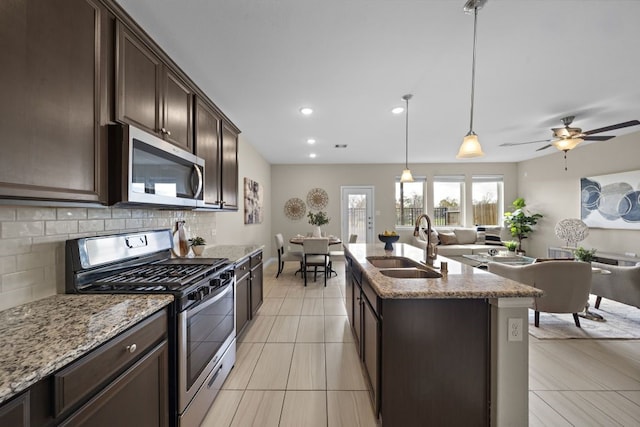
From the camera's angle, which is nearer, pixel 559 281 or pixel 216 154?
pixel 559 281

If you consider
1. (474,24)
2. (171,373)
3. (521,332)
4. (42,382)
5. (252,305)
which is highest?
(474,24)

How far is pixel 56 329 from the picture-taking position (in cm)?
93

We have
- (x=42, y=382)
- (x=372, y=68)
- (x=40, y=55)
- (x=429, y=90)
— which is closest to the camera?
(x=42, y=382)

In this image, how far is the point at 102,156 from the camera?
1359mm

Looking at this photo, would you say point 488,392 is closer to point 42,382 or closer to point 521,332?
point 521,332

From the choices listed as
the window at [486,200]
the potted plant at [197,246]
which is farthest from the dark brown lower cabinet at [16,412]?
the window at [486,200]

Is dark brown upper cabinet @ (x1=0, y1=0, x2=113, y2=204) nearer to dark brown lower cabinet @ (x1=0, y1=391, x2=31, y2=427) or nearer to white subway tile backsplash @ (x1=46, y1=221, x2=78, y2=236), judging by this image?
white subway tile backsplash @ (x1=46, y1=221, x2=78, y2=236)

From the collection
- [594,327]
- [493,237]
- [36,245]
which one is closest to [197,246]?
[36,245]

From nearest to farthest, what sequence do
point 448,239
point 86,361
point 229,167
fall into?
1. point 86,361
2. point 229,167
3. point 448,239

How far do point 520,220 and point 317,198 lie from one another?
5035mm

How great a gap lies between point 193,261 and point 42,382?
139 cm

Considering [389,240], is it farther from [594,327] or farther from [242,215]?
[242,215]

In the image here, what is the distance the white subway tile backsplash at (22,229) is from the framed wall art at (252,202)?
11.6ft

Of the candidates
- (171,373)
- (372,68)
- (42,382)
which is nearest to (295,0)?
(372,68)
